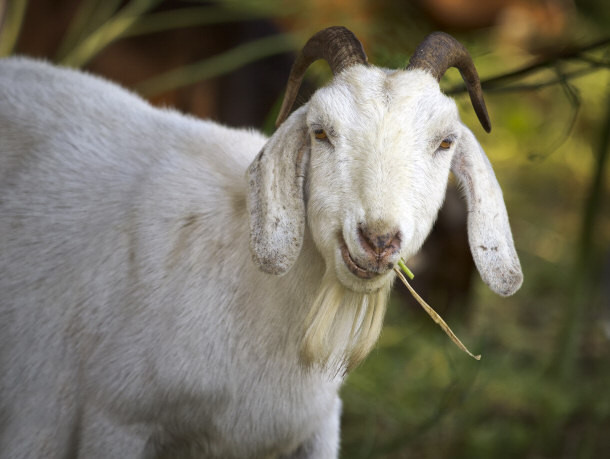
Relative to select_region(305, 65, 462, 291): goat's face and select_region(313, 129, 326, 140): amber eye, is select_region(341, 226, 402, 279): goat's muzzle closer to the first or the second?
Answer: select_region(305, 65, 462, 291): goat's face

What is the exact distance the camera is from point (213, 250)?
2570mm

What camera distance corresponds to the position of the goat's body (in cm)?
248

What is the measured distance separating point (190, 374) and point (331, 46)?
1.11 meters

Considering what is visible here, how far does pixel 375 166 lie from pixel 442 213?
4.06m

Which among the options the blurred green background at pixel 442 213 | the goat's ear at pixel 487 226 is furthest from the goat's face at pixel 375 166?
the blurred green background at pixel 442 213

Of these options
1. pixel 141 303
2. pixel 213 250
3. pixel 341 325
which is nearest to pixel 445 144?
pixel 341 325

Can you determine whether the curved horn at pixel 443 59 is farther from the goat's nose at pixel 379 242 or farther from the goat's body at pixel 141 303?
the goat's body at pixel 141 303

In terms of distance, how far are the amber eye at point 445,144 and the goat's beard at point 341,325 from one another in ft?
1.45

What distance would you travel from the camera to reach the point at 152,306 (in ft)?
8.33

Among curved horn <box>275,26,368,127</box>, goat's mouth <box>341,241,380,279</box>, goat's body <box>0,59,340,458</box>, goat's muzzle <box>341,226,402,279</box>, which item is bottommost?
goat's body <box>0,59,340,458</box>

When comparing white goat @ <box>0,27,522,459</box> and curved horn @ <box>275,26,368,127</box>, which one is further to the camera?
curved horn @ <box>275,26,368,127</box>

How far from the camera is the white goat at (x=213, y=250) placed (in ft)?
7.09

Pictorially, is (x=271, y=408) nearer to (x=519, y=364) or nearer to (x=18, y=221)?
(x=18, y=221)

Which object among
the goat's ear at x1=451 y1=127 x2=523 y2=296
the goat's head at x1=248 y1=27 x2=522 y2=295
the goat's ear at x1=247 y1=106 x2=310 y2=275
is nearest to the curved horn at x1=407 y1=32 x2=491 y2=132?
the goat's head at x1=248 y1=27 x2=522 y2=295
